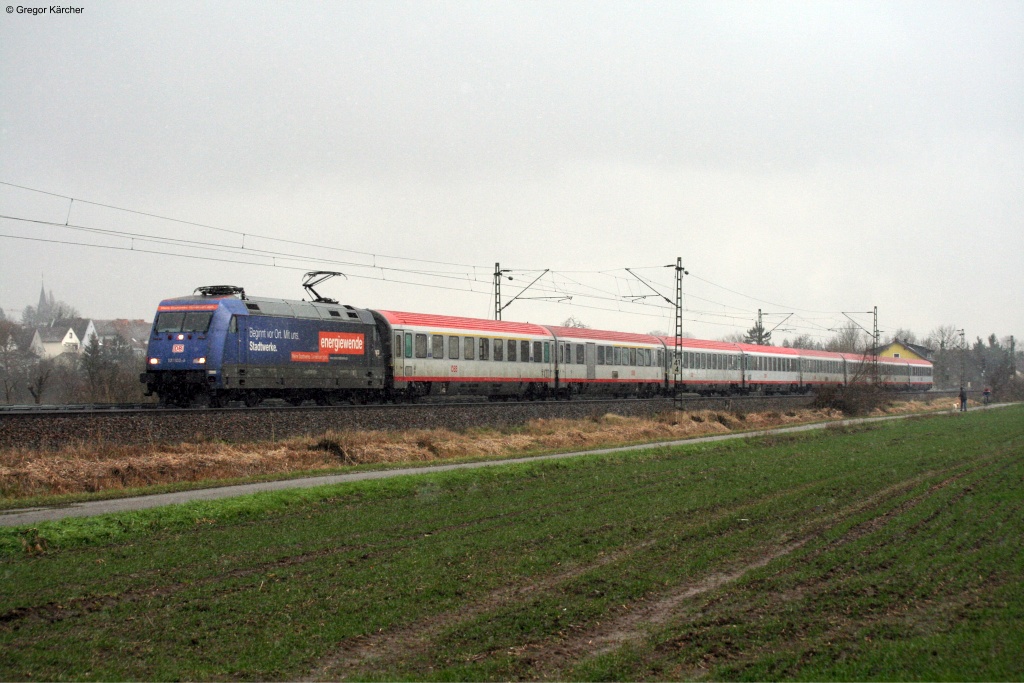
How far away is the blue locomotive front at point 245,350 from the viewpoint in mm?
26938

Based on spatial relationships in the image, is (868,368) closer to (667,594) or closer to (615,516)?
(615,516)

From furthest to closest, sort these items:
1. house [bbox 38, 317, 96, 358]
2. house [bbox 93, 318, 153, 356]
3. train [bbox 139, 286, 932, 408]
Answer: house [bbox 93, 318, 153, 356] → house [bbox 38, 317, 96, 358] → train [bbox 139, 286, 932, 408]

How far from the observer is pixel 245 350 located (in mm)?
27547

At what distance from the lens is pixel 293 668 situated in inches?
297

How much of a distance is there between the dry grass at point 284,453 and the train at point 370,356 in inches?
169

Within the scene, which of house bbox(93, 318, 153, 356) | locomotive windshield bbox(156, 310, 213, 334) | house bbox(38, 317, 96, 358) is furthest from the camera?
house bbox(93, 318, 153, 356)

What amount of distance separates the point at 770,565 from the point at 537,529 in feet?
12.9

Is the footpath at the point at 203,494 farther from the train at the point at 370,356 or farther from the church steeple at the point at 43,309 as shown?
the church steeple at the point at 43,309

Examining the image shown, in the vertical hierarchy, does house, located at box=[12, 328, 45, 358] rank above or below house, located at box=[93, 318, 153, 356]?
below

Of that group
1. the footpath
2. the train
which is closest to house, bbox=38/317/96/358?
the train

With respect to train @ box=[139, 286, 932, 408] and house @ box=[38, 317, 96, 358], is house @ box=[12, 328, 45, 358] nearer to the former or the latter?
house @ box=[38, 317, 96, 358]

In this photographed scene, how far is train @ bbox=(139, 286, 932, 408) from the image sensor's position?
27.3m

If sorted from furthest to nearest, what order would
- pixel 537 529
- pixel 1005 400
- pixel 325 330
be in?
pixel 1005 400, pixel 325 330, pixel 537 529

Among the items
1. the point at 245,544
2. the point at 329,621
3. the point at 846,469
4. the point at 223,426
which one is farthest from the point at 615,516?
the point at 223,426
